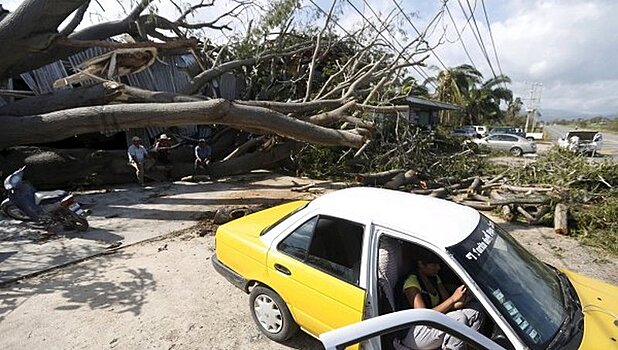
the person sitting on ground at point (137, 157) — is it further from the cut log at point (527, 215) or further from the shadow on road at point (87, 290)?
the cut log at point (527, 215)

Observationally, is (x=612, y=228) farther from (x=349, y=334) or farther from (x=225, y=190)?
(x=225, y=190)

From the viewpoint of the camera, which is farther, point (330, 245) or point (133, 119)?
point (133, 119)

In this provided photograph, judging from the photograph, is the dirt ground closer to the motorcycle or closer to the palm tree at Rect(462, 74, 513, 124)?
the motorcycle

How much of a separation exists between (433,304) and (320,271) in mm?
866

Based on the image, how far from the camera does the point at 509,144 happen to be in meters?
20.5

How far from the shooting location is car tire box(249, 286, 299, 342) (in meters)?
2.88

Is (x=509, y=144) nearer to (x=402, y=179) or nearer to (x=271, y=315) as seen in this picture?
(x=402, y=179)

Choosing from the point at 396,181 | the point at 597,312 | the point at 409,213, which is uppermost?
the point at 409,213

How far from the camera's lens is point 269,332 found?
3.06 m

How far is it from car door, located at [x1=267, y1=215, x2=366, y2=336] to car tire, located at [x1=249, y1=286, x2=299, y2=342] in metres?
0.10

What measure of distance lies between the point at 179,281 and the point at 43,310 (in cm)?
139

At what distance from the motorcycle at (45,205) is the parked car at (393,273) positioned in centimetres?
422

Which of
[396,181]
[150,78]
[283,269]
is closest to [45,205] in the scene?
[283,269]

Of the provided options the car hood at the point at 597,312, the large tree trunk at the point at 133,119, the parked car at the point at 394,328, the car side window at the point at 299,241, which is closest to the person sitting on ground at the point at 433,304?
the parked car at the point at 394,328
